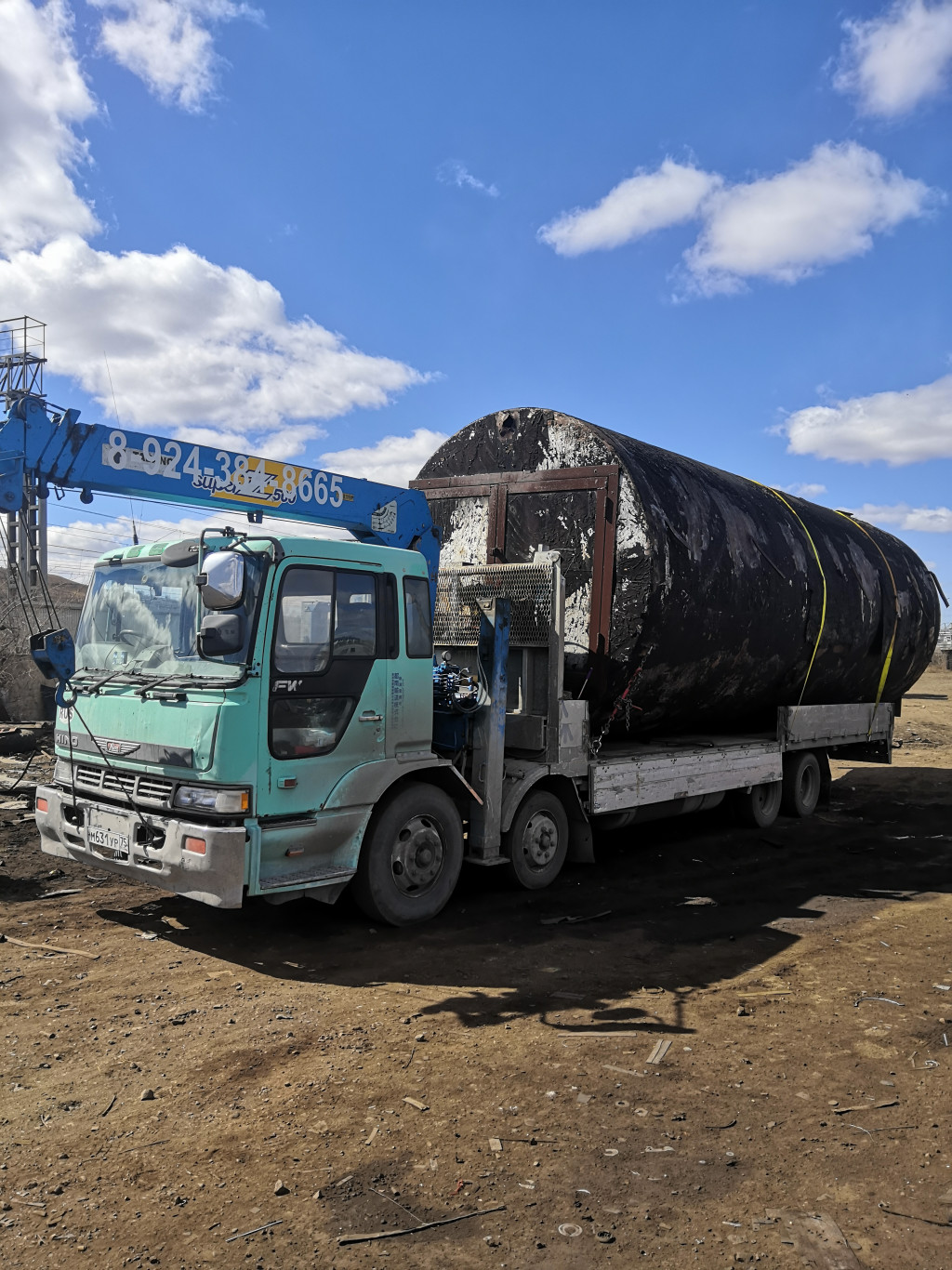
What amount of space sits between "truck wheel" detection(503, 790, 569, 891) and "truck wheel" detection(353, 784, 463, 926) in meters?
0.79

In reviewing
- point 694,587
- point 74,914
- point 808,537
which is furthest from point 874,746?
point 74,914

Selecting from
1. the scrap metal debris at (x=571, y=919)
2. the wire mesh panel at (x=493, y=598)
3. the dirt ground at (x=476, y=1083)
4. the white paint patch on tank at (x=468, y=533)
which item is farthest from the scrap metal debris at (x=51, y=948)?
the white paint patch on tank at (x=468, y=533)

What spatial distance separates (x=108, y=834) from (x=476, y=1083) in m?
3.06

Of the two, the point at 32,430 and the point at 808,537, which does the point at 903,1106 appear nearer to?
the point at 32,430

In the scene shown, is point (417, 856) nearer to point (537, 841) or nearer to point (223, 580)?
point (537, 841)

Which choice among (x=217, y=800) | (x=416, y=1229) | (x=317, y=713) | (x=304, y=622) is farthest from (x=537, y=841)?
(x=416, y=1229)

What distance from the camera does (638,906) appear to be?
768cm

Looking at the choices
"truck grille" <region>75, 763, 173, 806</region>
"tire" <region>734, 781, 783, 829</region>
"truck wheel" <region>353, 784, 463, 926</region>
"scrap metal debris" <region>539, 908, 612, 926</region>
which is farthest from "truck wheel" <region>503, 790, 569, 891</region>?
"tire" <region>734, 781, 783, 829</region>

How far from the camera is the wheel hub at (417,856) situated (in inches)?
258

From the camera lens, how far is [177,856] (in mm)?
5547

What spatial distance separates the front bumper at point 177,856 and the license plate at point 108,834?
14 mm

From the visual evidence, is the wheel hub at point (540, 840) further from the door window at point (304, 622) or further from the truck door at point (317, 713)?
the door window at point (304, 622)

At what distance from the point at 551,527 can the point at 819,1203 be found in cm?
610

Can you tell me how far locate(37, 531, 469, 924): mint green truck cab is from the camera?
5570 mm
